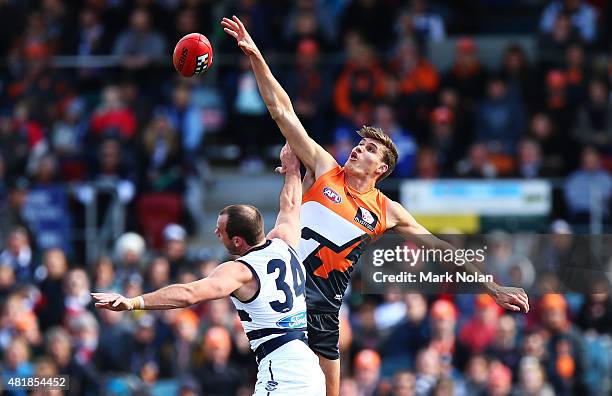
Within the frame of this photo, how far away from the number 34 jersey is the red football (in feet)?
4.34

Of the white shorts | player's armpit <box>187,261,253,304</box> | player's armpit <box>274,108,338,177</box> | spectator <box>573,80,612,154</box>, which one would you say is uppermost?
spectator <box>573,80,612,154</box>

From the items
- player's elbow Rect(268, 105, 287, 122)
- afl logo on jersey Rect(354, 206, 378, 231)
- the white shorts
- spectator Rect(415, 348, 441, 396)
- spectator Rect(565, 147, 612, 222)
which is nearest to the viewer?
the white shorts

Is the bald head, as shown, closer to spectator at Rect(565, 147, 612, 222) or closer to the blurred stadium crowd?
the blurred stadium crowd

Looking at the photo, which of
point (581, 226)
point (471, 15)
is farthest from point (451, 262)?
point (471, 15)

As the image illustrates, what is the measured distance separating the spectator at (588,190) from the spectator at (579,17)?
2.68 metres

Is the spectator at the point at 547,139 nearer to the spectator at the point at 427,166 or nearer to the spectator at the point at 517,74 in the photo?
the spectator at the point at 517,74

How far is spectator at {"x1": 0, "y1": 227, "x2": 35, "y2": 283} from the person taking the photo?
57.0 feet

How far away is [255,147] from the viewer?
63.3 ft

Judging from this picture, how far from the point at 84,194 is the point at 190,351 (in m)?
3.29

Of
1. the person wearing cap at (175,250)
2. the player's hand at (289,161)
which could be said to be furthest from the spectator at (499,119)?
the player's hand at (289,161)

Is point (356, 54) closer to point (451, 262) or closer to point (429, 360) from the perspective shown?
point (429, 360)

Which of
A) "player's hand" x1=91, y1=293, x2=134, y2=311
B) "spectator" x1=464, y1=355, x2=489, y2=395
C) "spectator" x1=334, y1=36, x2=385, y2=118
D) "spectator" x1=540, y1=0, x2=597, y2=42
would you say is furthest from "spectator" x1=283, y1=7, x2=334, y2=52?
"player's hand" x1=91, y1=293, x2=134, y2=311

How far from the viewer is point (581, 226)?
1783 centimetres

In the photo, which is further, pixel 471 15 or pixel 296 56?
pixel 471 15
